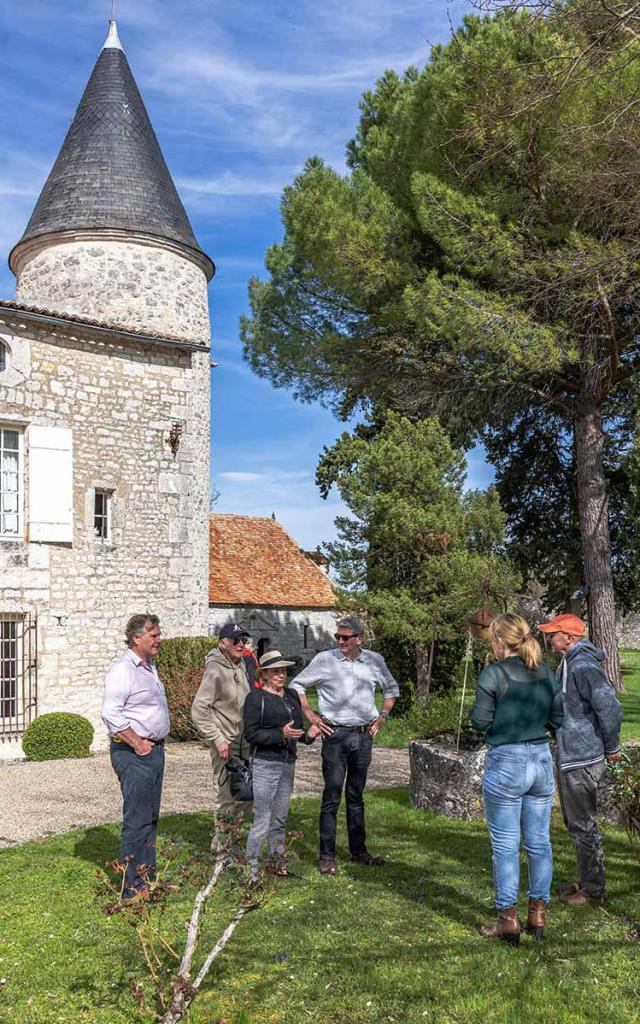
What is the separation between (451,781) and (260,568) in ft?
56.6

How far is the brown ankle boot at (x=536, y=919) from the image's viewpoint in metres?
4.59

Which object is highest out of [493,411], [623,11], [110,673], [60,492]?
[623,11]

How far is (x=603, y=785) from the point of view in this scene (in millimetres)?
6891

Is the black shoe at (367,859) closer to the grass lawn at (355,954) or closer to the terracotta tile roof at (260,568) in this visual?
the grass lawn at (355,954)

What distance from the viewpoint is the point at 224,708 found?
5.95 meters

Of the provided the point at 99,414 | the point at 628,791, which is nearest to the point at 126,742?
the point at 628,791

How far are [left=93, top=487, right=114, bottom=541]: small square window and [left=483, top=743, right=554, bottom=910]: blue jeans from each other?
399 inches

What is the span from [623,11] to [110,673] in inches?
257

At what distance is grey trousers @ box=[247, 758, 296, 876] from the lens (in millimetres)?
5570

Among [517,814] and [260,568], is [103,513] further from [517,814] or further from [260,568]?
[260,568]

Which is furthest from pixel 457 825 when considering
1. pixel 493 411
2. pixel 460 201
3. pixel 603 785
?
pixel 493 411

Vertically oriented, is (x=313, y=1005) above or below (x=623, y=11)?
below

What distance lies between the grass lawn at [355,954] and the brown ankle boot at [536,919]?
0.27 ft

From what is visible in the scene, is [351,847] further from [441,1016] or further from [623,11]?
[623,11]
